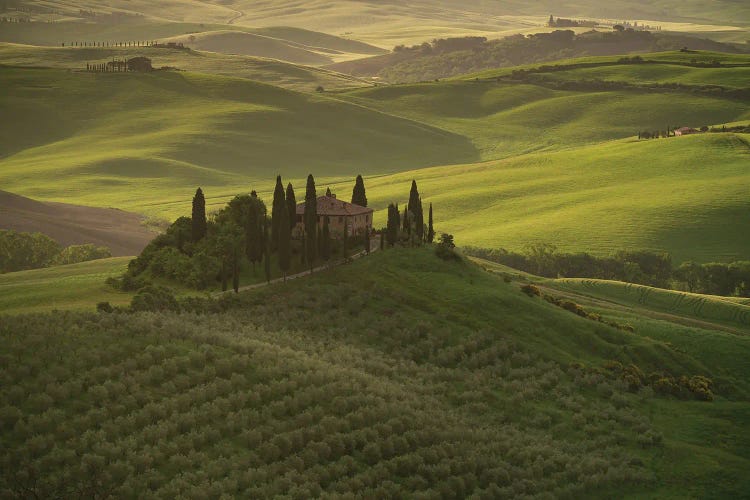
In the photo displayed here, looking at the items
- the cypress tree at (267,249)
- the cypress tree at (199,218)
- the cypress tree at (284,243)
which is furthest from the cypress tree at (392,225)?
the cypress tree at (199,218)

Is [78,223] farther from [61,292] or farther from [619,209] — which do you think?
[619,209]

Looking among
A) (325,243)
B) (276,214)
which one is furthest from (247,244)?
(325,243)

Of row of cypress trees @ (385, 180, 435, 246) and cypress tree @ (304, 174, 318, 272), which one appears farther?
row of cypress trees @ (385, 180, 435, 246)

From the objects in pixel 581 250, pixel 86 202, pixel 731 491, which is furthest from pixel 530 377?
pixel 86 202

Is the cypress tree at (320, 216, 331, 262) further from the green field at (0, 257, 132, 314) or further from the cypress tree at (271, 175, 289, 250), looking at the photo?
the green field at (0, 257, 132, 314)

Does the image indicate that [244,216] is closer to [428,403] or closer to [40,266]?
[428,403]

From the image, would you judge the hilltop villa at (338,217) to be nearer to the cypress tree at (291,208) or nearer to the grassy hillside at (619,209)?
the cypress tree at (291,208)

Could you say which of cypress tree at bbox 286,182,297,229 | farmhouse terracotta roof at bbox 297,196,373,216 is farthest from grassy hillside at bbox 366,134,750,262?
cypress tree at bbox 286,182,297,229
